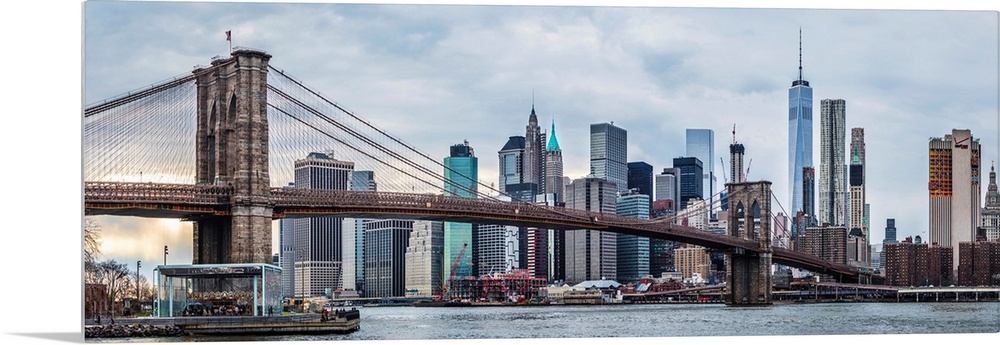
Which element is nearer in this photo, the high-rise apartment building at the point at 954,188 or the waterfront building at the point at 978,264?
the high-rise apartment building at the point at 954,188

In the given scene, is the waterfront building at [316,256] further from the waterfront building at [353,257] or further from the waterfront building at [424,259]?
the waterfront building at [424,259]

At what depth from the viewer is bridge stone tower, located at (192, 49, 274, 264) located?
45.0 m

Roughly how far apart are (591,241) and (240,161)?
115m

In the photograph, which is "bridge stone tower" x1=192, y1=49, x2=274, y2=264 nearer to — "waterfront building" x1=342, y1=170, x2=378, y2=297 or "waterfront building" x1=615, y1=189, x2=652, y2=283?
"waterfront building" x1=615, y1=189, x2=652, y2=283

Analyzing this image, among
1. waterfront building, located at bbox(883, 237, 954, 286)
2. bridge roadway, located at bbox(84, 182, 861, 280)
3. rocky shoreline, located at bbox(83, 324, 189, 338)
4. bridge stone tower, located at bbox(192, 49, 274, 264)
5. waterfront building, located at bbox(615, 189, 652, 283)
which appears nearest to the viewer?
rocky shoreline, located at bbox(83, 324, 189, 338)

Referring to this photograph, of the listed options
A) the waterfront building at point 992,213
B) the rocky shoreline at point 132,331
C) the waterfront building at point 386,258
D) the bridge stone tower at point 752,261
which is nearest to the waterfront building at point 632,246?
the waterfront building at point 386,258

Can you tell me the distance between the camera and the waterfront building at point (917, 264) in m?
118

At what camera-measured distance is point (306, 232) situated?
6801 inches

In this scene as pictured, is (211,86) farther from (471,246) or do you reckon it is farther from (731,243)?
(471,246)

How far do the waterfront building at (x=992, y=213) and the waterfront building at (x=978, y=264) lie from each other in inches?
29.1

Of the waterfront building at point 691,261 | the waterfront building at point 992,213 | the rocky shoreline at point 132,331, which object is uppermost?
the waterfront building at point 992,213

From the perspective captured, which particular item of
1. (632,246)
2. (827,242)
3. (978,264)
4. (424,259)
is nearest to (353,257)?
(424,259)

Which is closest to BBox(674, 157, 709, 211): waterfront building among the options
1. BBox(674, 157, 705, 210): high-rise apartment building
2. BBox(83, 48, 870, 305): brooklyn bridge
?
BBox(674, 157, 705, 210): high-rise apartment building

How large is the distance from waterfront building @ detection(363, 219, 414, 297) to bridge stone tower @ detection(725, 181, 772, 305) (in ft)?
236
